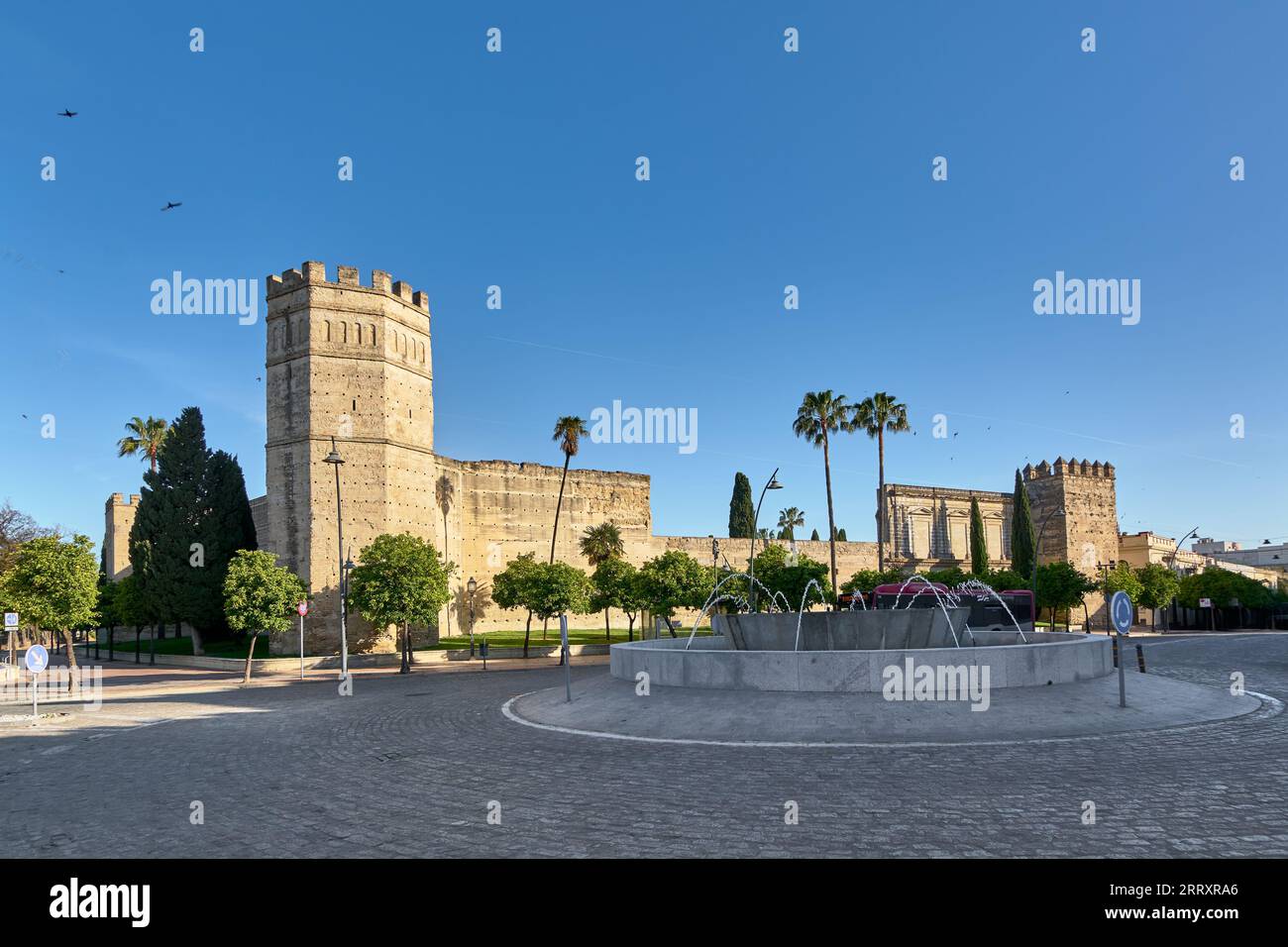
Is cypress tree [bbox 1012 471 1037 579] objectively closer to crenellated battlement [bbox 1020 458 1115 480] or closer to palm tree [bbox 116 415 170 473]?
crenellated battlement [bbox 1020 458 1115 480]

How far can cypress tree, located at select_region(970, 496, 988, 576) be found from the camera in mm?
71312

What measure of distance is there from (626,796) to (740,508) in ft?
232

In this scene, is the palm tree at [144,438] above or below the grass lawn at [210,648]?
above

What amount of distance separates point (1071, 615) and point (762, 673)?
66.1 m

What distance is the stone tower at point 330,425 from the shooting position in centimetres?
4253

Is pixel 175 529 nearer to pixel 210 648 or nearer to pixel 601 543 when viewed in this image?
pixel 210 648

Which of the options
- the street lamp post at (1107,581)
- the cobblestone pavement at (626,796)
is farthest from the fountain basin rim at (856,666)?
the street lamp post at (1107,581)

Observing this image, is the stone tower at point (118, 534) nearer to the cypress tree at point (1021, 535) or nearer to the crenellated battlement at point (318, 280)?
the crenellated battlement at point (318, 280)

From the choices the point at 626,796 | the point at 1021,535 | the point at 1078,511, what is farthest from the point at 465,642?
the point at 1078,511

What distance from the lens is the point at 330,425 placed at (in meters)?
43.2

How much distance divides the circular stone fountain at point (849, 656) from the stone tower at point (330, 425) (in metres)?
27.3

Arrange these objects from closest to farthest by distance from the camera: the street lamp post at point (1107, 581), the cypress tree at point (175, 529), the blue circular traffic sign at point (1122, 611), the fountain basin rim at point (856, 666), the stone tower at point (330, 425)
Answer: the blue circular traffic sign at point (1122, 611), the fountain basin rim at point (856, 666), the stone tower at point (330, 425), the cypress tree at point (175, 529), the street lamp post at point (1107, 581)

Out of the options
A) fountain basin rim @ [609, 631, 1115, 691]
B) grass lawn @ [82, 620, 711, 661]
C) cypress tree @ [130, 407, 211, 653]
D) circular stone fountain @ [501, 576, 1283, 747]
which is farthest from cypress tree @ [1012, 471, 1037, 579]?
cypress tree @ [130, 407, 211, 653]
